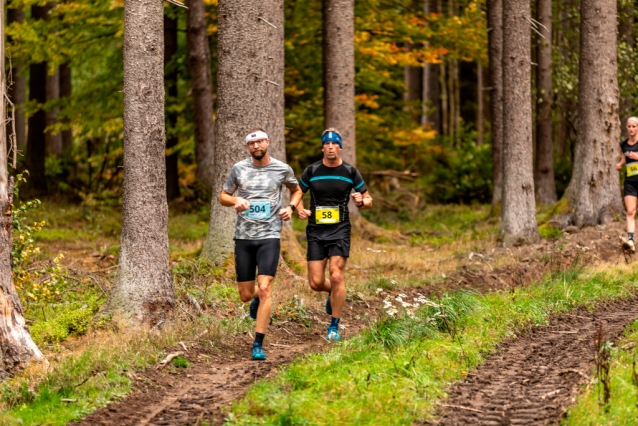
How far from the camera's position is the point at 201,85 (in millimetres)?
23891

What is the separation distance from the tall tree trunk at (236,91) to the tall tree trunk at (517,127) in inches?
226

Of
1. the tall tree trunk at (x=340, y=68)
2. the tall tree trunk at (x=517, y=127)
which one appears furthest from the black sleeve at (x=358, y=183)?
the tall tree trunk at (x=340, y=68)

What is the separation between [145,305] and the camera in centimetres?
1102

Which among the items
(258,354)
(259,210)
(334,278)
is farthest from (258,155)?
(258,354)

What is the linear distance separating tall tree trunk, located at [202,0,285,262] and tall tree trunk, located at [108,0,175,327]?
2839 millimetres

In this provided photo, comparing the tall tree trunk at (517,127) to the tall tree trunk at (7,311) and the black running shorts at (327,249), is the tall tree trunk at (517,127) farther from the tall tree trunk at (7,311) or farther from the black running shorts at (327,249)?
the tall tree trunk at (7,311)

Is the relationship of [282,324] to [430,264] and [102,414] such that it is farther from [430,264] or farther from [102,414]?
[430,264]

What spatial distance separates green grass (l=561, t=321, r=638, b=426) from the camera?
6770 mm

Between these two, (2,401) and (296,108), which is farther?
(296,108)

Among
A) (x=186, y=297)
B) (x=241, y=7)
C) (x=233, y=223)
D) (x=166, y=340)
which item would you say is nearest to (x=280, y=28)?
(x=241, y=7)

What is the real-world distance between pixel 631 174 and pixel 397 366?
30.4ft

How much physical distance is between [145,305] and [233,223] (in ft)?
10.5

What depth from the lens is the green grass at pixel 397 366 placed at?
7.26 m

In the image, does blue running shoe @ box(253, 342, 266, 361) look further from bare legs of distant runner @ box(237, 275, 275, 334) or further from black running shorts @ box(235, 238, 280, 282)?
black running shorts @ box(235, 238, 280, 282)
